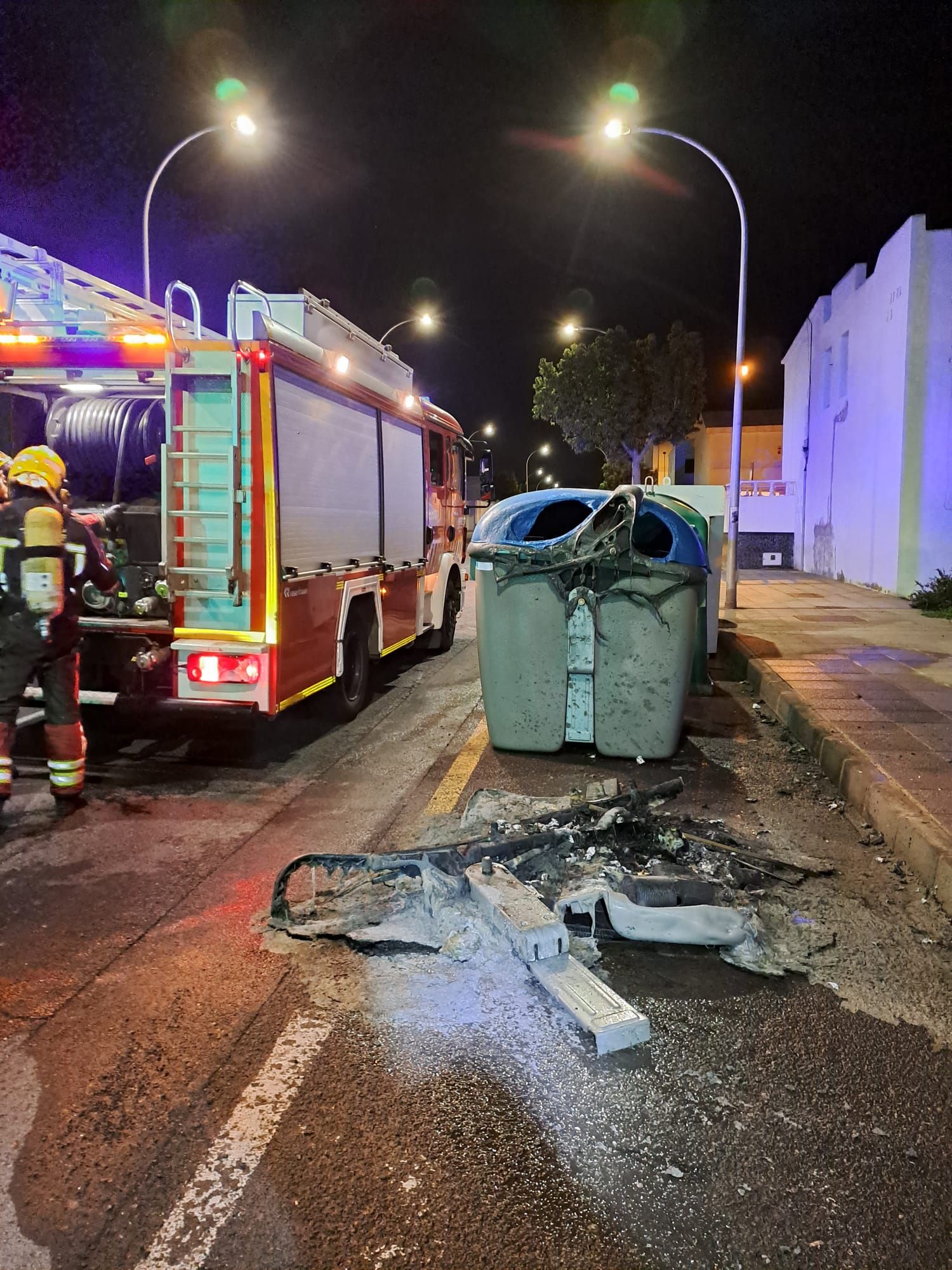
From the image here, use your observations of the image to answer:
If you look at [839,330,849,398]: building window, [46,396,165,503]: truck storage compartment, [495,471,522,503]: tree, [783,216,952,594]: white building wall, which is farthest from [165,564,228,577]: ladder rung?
[495,471,522,503]: tree

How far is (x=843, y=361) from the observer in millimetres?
23531

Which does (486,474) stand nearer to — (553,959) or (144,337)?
(144,337)

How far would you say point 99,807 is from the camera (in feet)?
18.4

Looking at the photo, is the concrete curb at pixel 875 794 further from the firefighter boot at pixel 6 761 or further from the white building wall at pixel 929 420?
the white building wall at pixel 929 420

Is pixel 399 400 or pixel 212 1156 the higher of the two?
pixel 399 400

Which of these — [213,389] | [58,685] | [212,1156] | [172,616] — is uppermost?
[213,389]

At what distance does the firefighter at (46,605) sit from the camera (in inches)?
216

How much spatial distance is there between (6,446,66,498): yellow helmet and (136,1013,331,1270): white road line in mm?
3880

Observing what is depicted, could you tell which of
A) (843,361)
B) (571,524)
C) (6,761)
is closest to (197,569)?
(6,761)

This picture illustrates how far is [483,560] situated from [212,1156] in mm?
4599

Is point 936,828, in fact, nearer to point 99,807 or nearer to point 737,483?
point 99,807

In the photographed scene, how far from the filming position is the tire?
11.8 metres

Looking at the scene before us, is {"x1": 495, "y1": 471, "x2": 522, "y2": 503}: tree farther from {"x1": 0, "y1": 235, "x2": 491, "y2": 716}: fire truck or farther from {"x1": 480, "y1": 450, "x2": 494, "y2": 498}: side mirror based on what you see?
{"x1": 0, "y1": 235, "x2": 491, "y2": 716}: fire truck

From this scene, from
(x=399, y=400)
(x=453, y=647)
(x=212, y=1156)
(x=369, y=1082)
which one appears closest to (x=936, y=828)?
(x=369, y=1082)
